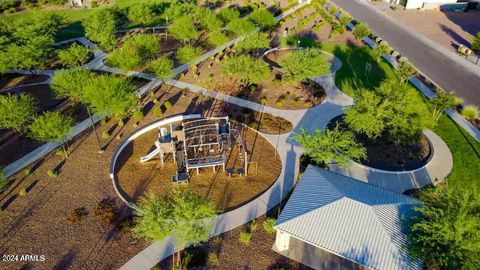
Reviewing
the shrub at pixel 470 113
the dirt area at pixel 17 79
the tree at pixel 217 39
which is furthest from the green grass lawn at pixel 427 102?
the dirt area at pixel 17 79

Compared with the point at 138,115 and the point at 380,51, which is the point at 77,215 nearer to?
the point at 138,115

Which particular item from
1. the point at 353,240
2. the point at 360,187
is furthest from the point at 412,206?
the point at 353,240

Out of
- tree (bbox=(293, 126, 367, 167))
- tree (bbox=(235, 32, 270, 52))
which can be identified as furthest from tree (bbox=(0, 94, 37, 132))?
tree (bbox=(235, 32, 270, 52))

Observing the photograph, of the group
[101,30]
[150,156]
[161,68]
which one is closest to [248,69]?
[161,68]

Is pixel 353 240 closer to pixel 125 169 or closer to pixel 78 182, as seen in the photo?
pixel 125 169

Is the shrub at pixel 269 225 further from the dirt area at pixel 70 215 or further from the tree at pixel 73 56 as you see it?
the tree at pixel 73 56

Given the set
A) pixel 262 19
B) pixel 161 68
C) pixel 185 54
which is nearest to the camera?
pixel 161 68
